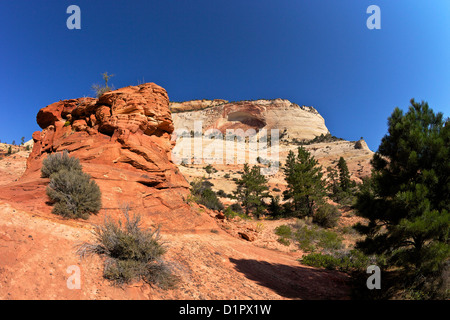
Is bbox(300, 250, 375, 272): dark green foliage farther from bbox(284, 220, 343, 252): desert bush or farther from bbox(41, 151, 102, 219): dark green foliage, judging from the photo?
bbox(41, 151, 102, 219): dark green foliage

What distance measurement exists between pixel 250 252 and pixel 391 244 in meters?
4.85

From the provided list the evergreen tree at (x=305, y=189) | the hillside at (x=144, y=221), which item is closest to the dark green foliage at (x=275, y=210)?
the evergreen tree at (x=305, y=189)

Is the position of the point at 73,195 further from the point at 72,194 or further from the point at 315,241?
the point at 315,241

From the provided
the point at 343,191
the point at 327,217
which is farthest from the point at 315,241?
the point at 343,191

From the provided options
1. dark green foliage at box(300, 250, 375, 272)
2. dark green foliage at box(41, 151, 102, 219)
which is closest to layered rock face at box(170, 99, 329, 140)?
dark green foliage at box(300, 250, 375, 272)

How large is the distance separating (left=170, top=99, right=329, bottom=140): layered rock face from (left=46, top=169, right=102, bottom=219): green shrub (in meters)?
74.7

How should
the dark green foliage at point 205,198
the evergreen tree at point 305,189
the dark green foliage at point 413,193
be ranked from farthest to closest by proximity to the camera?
1. the evergreen tree at point 305,189
2. the dark green foliage at point 205,198
3. the dark green foliage at point 413,193

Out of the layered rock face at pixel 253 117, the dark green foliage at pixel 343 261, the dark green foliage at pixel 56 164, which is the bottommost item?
the dark green foliage at pixel 343 261

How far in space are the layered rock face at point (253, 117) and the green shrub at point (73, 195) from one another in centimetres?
7472

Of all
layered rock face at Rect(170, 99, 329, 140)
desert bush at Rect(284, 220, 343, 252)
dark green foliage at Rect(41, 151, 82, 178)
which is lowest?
desert bush at Rect(284, 220, 343, 252)

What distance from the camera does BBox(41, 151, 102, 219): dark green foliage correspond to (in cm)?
572

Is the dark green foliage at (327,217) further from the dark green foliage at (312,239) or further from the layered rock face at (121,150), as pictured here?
the layered rock face at (121,150)

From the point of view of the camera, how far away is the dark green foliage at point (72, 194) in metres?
5.72

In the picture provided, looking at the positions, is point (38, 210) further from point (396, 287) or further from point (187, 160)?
point (187, 160)
